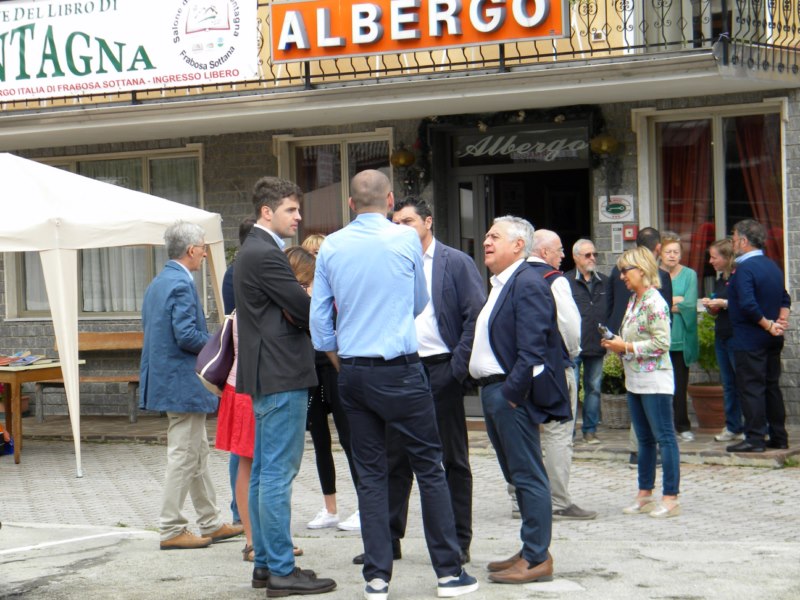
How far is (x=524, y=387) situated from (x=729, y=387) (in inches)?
211

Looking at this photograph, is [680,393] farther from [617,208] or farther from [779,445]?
Answer: [617,208]

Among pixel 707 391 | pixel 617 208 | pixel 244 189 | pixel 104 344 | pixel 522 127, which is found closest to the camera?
pixel 707 391

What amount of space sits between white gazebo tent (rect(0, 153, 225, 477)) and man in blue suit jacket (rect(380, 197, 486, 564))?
4834mm

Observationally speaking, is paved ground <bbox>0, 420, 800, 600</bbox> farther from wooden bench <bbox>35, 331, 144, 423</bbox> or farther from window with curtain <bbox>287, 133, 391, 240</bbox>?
window with curtain <bbox>287, 133, 391, 240</bbox>

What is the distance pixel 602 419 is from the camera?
12023 mm

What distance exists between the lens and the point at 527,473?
6180 mm

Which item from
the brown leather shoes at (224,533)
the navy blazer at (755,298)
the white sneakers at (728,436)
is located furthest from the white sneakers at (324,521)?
the white sneakers at (728,436)

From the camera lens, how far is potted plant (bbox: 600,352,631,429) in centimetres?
1184

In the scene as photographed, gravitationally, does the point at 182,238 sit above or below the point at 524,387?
above

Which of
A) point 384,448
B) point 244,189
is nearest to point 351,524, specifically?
point 384,448

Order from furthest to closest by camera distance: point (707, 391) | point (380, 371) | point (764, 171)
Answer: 1. point (764, 171)
2. point (707, 391)
3. point (380, 371)

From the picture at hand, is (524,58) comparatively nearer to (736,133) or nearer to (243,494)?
(736,133)

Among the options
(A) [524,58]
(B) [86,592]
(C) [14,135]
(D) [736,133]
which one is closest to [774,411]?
(D) [736,133]

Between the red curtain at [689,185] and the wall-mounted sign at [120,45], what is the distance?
4192 mm
